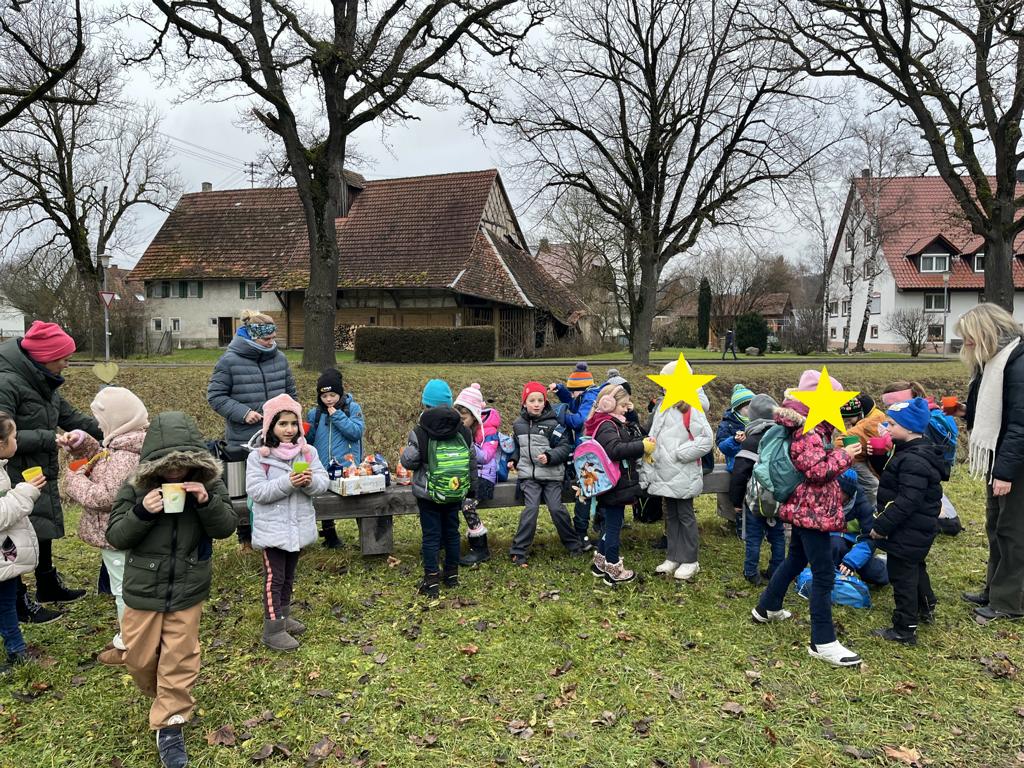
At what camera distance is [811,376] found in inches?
203

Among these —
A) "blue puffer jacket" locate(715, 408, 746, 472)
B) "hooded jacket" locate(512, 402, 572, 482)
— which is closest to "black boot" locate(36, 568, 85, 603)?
"hooded jacket" locate(512, 402, 572, 482)

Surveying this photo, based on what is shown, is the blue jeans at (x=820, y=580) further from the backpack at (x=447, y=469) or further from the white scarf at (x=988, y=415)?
the backpack at (x=447, y=469)

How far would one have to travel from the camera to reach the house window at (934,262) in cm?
3869

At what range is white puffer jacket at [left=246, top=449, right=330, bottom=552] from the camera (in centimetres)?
407

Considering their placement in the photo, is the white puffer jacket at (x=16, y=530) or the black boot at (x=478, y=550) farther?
the black boot at (x=478, y=550)

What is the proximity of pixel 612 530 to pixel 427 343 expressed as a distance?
52.3 ft

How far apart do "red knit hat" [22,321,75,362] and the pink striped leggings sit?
6.67 ft

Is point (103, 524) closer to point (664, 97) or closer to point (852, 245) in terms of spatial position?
point (664, 97)

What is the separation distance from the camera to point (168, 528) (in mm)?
3225

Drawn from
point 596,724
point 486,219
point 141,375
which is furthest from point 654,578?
point 486,219

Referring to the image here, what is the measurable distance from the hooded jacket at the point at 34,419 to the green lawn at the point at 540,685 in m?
0.81

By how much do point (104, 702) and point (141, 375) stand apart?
1138cm

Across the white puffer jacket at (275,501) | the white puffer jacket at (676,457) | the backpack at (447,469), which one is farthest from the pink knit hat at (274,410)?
the white puffer jacket at (676,457)

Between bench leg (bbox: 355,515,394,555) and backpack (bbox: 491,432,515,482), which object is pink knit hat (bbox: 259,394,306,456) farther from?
backpack (bbox: 491,432,515,482)
